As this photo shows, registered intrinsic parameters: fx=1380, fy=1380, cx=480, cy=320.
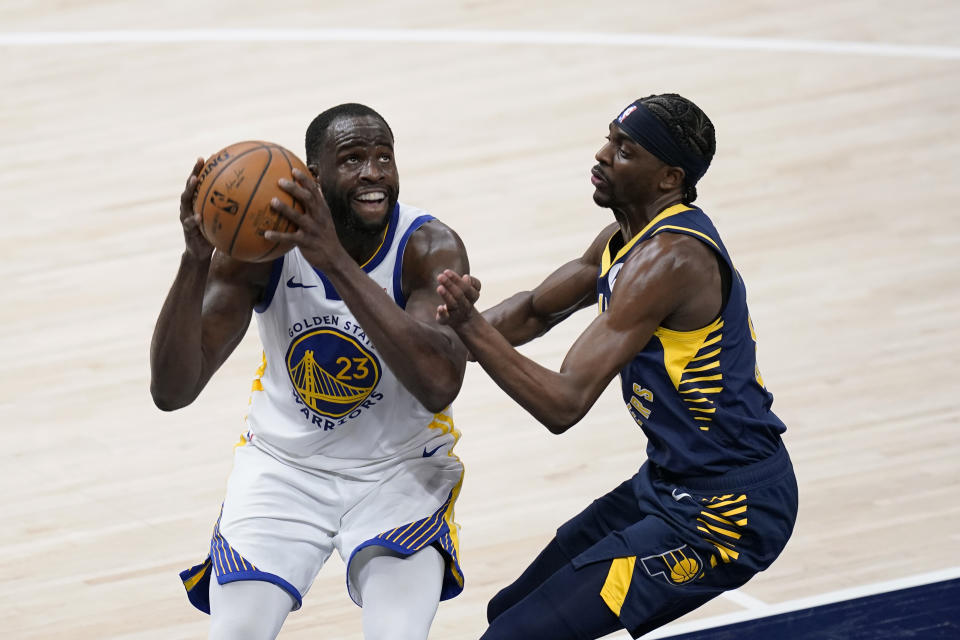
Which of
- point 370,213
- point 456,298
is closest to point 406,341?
point 456,298

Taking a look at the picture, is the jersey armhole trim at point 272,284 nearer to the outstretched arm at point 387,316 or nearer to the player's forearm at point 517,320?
the outstretched arm at point 387,316

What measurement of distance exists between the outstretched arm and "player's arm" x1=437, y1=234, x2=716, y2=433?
14 cm

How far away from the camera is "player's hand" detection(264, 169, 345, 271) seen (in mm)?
3598

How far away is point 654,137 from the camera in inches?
155

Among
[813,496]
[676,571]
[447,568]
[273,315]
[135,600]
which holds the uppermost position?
[273,315]

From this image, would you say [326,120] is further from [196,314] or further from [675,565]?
[675,565]

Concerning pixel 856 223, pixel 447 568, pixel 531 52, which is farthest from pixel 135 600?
pixel 531 52

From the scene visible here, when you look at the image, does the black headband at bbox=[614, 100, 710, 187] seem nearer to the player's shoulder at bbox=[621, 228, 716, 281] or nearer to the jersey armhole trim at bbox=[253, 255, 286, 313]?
the player's shoulder at bbox=[621, 228, 716, 281]

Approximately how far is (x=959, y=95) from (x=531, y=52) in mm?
3122

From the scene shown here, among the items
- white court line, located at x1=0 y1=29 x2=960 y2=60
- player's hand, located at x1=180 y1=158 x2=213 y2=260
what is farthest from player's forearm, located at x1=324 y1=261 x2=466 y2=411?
white court line, located at x1=0 y1=29 x2=960 y2=60

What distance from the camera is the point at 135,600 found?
5.53 m

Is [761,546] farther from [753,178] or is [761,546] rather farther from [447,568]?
[753,178]

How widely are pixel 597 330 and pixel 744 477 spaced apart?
64cm

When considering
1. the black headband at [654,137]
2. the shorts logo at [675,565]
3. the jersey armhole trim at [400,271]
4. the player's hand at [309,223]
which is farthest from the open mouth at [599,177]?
the shorts logo at [675,565]
